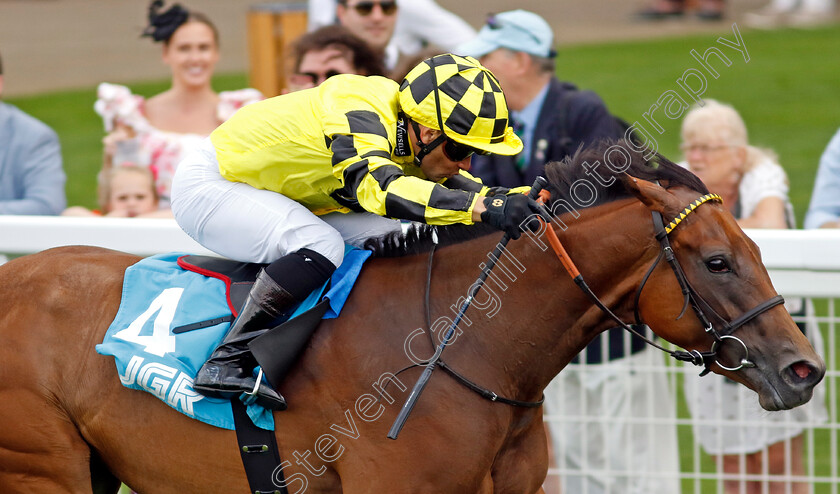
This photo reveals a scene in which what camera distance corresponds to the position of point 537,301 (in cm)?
324

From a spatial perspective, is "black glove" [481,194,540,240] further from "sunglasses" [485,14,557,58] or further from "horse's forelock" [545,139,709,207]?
"sunglasses" [485,14,557,58]

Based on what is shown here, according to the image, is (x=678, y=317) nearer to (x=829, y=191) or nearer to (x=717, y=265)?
(x=717, y=265)

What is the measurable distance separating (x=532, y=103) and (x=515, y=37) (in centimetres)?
34

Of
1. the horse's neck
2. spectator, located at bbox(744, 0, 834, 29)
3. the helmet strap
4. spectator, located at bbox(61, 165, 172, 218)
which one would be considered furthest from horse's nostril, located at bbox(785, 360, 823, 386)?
spectator, located at bbox(744, 0, 834, 29)

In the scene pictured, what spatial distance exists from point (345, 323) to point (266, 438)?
16.7 inches

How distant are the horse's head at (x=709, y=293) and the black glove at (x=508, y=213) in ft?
0.86

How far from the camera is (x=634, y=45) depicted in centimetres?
1553

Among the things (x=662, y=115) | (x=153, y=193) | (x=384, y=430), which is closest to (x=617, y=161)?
(x=384, y=430)

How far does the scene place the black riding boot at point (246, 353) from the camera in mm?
3283

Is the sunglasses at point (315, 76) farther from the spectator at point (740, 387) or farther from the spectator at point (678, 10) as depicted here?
the spectator at point (678, 10)

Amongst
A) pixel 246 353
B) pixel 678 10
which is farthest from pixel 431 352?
pixel 678 10

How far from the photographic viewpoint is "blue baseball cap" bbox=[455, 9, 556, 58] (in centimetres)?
530

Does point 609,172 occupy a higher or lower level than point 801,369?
higher

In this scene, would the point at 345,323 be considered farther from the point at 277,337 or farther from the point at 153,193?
the point at 153,193
